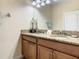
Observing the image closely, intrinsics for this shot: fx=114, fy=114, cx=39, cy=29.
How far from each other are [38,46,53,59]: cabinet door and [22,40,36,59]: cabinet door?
227 mm

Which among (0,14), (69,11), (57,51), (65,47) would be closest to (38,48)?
(57,51)

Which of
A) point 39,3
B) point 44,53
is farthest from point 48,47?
point 39,3

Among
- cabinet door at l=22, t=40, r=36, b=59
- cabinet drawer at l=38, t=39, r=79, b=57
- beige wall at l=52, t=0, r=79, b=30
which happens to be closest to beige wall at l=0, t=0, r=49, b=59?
cabinet door at l=22, t=40, r=36, b=59

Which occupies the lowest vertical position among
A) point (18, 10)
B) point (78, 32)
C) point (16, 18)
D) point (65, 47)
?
point (65, 47)

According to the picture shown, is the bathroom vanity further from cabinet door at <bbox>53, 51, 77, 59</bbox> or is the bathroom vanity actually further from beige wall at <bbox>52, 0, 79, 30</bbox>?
beige wall at <bbox>52, 0, 79, 30</bbox>

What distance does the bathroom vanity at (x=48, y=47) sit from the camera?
1.43 metres

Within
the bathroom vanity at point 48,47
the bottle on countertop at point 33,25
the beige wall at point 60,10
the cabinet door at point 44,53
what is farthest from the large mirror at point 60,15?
the cabinet door at point 44,53

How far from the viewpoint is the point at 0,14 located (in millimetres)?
2541

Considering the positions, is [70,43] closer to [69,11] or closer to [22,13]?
[69,11]

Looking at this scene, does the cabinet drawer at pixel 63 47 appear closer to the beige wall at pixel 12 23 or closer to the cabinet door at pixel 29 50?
the cabinet door at pixel 29 50

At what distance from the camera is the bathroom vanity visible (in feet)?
4.70

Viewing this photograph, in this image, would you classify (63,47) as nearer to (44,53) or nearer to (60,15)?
(44,53)

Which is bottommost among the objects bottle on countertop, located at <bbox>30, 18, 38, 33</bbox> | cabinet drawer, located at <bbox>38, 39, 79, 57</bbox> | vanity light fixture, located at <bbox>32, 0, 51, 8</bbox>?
cabinet drawer, located at <bbox>38, 39, 79, 57</bbox>

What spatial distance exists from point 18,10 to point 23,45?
87 centimetres
